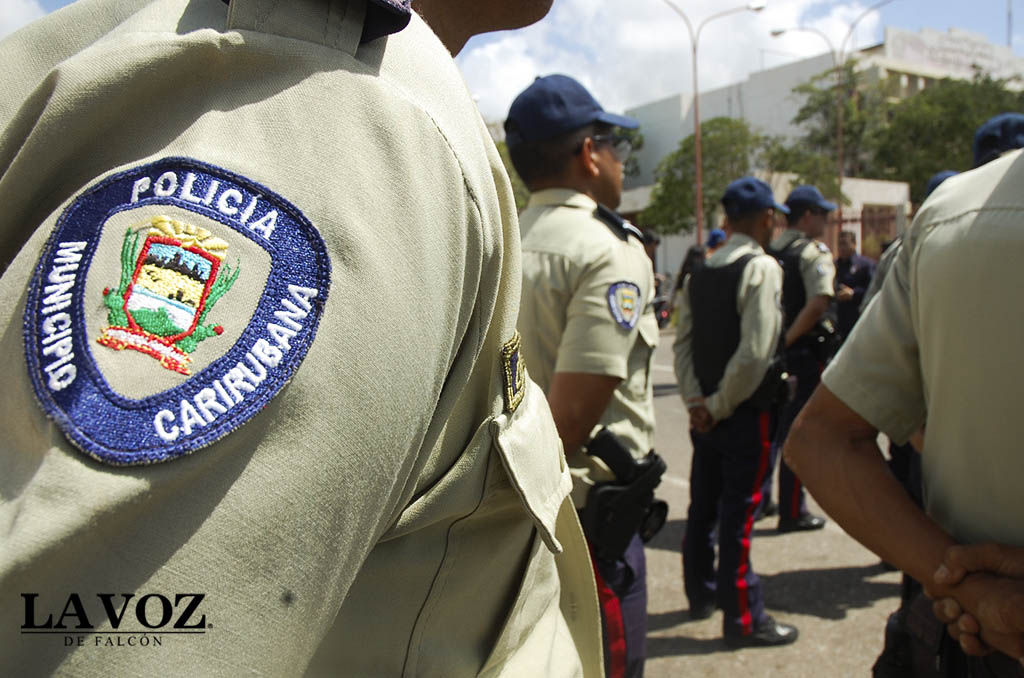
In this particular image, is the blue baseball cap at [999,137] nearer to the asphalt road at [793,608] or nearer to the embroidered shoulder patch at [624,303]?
the embroidered shoulder patch at [624,303]

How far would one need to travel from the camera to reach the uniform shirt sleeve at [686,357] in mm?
4004

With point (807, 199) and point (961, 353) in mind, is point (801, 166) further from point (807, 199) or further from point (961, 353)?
point (961, 353)

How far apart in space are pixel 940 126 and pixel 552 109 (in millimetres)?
37795

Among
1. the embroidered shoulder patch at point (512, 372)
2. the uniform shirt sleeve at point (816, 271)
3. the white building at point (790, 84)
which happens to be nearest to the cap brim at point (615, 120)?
the embroidered shoulder patch at point (512, 372)

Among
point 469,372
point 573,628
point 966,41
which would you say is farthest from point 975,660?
point 966,41

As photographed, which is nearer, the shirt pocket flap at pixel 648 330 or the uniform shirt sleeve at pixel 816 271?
the shirt pocket flap at pixel 648 330

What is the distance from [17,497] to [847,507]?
140cm

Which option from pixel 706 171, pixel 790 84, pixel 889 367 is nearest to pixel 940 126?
pixel 706 171

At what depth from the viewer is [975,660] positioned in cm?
134

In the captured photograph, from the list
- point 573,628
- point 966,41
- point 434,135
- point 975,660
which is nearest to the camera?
point 434,135

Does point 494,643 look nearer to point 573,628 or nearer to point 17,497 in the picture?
point 573,628

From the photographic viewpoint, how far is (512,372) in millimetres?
845

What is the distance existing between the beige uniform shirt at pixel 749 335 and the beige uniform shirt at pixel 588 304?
3.81 feet

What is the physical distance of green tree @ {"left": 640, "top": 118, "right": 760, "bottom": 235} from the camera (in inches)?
1075
